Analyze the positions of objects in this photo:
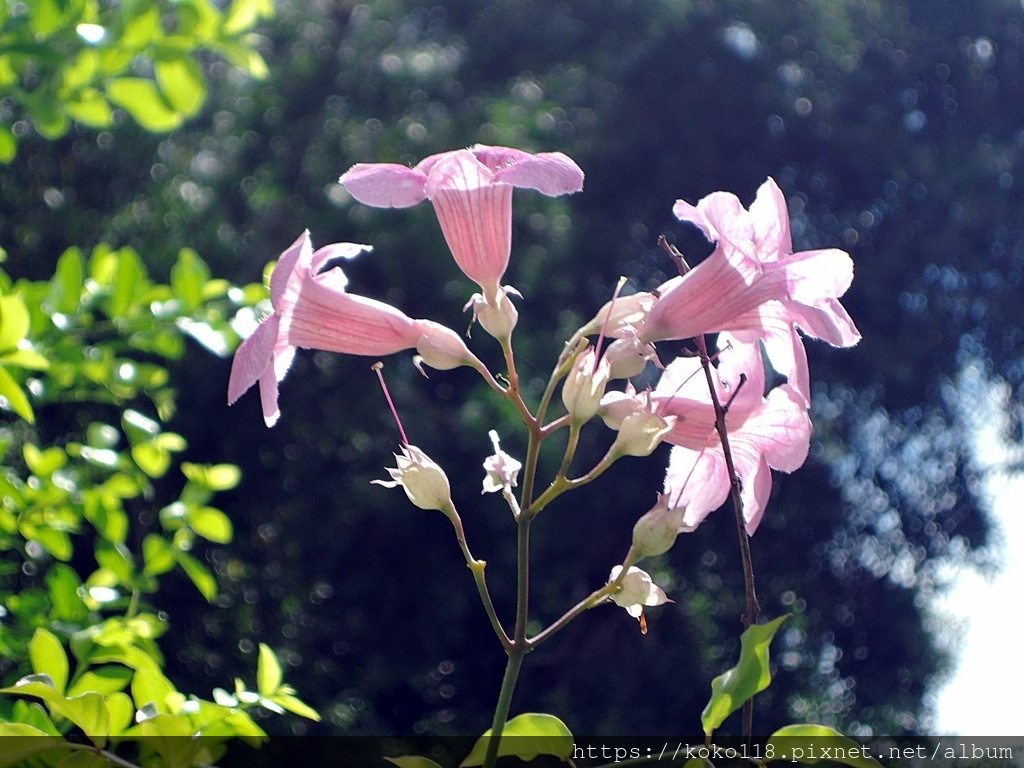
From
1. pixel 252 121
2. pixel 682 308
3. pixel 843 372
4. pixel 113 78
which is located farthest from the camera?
pixel 843 372

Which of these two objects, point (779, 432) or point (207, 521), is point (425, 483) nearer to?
point (779, 432)

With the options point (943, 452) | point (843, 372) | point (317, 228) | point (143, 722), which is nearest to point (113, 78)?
point (143, 722)

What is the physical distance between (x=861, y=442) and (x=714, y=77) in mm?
2510

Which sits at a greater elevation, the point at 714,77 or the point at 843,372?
the point at 714,77

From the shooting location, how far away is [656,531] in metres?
0.49

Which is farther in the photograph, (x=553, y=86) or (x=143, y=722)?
(x=553, y=86)

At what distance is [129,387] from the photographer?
1.28 metres

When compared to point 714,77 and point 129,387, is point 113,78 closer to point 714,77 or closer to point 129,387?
point 129,387

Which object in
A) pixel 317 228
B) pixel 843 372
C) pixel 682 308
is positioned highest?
pixel 682 308

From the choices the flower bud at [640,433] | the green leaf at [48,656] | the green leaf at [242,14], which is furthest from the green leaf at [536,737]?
the green leaf at [242,14]

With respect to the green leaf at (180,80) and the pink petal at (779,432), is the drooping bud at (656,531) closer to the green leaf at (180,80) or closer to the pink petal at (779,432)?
the pink petal at (779,432)

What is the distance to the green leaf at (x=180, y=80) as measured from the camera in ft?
3.84

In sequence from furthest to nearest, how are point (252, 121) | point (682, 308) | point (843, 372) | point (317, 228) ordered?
point (843, 372) < point (252, 121) < point (317, 228) < point (682, 308)

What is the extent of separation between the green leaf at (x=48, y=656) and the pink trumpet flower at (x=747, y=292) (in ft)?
1.87
